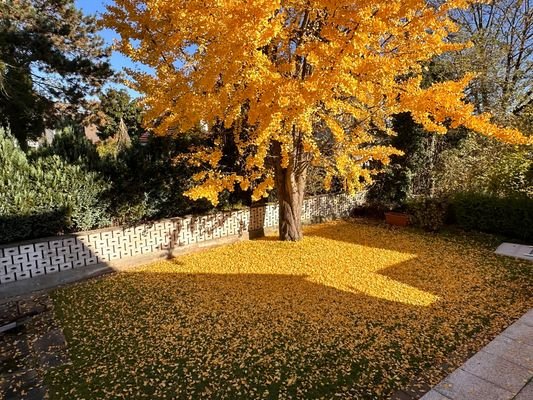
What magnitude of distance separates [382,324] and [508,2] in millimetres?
15832

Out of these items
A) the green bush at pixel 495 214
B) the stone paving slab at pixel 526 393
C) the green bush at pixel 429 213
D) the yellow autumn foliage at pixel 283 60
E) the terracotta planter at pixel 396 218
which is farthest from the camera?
the terracotta planter at pixel 396 218

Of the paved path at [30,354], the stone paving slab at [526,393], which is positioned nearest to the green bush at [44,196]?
the paved path at [30,354]

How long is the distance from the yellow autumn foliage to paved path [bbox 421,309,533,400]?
2987 mm

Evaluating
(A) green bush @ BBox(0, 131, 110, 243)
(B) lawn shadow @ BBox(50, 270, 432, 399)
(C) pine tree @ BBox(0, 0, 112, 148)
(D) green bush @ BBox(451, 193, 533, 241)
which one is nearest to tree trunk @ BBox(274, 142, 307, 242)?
(B) lawn shadow @ BBox(50, 270, 432, 399)

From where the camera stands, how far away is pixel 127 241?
21.9 feet

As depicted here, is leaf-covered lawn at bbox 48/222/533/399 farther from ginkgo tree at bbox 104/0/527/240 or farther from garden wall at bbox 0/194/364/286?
ginkgo tree at bbox 104/0/527/240

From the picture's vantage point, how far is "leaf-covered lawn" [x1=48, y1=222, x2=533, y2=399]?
3277 mm

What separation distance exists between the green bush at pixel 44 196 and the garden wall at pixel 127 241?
12.6 inches

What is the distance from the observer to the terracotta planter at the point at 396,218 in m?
9.65

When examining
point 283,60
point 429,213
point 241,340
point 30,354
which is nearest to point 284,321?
point 241,340

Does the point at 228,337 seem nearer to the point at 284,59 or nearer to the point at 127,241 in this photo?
the point at 127,241

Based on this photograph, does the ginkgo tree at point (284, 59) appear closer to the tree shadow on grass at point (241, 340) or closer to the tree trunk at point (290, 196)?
the tree trunk at point (290, 196)

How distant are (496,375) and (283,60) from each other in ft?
18.8

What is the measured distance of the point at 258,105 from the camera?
5004 mm
